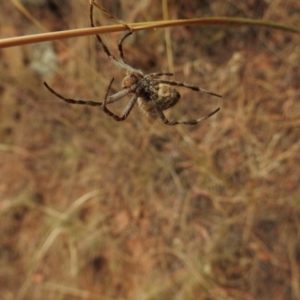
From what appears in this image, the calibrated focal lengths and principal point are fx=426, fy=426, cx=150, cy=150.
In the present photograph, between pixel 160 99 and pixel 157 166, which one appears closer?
pixel 160 99

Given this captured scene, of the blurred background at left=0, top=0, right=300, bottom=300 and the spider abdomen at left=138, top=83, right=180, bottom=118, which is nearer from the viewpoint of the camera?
the spider abdomen at left=138, top=83, right=180, bottom=118

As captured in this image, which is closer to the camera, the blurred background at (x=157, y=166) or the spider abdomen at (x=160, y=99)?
the spider abdomen at (x=160, y=99)

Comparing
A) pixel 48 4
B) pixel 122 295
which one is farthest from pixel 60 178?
pixel 48 4

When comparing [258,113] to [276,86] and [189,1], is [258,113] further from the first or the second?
[189,1]

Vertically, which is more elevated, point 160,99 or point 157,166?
point 157,166
